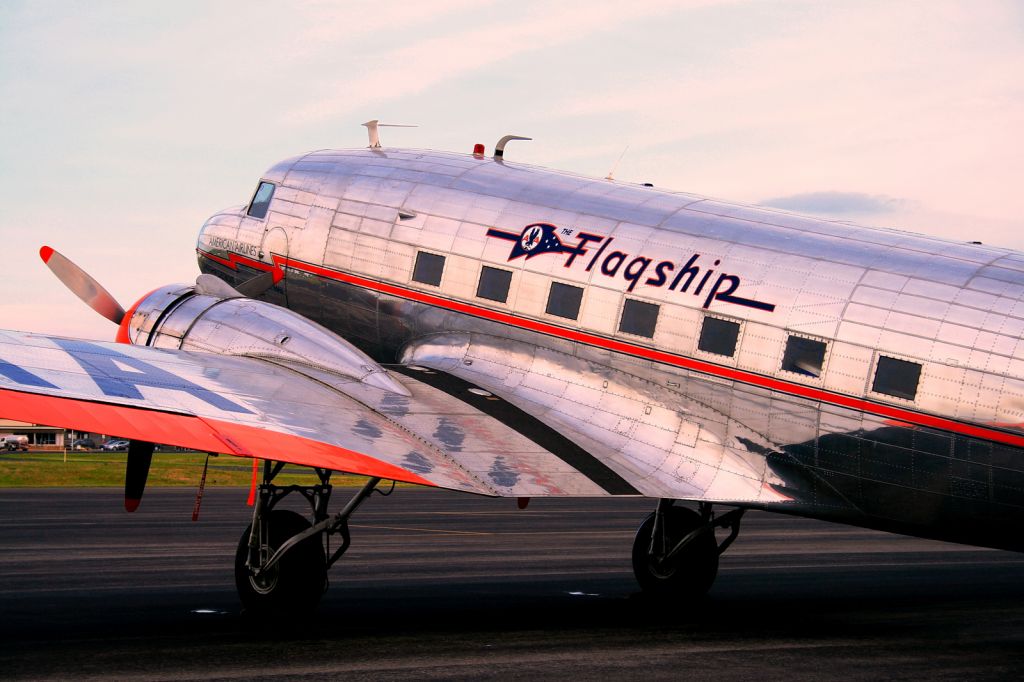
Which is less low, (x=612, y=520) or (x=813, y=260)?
(x=813, y=260)

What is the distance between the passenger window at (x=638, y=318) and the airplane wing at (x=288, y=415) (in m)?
1.71

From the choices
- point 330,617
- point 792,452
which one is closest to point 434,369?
point 330,617

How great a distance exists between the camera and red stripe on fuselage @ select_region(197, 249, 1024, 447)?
12211 millimetres

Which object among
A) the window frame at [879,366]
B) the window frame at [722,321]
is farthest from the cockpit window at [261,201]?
the window frame at [879,366]

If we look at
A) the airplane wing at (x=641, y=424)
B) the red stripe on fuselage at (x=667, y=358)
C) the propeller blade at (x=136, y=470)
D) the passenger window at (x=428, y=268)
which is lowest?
the propeller blade at (x=136, y=470)

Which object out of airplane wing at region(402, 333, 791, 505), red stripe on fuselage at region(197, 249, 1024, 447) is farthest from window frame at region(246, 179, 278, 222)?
airplane wing at region(402, 333, 791, 505)

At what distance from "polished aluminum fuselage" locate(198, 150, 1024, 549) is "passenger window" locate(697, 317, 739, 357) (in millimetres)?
103

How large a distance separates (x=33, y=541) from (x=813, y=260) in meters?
15.7

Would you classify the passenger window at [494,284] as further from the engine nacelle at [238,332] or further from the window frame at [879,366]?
the window frame at [879,366]

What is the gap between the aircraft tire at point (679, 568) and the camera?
16062mm

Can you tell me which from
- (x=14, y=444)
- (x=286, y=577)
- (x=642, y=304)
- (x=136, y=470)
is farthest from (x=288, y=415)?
(x=14, y=444)

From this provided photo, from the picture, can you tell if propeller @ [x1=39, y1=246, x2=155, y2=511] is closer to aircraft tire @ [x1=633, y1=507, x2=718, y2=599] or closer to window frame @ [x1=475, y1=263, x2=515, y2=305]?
window frame @ [x1=475, y1=263, x2=515, y2=305]

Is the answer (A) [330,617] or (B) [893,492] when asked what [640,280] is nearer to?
(B) [893,492]

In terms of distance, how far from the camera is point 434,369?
16.0 metres
